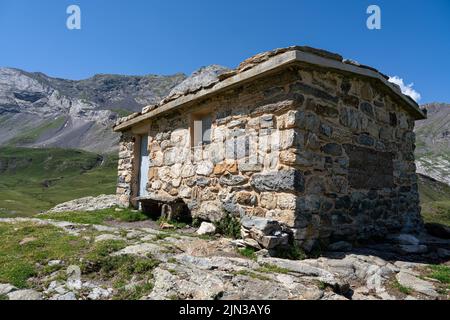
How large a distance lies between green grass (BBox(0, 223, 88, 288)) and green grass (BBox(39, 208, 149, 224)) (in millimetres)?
1535

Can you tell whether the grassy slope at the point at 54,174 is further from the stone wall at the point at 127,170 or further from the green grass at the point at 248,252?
the green grass at the point at 248,252

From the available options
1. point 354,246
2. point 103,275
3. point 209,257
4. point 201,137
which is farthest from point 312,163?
point 103,275

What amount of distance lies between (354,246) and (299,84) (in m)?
3.22

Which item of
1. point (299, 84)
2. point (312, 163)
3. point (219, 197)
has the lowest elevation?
point (219, 197)

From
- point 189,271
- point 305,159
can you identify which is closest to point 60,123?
point 305,159

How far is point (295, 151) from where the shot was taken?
19.3ft

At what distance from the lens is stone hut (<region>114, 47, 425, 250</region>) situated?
236 inches

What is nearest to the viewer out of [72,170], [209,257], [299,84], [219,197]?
[209,257]

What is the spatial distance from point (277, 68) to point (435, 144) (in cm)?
17125

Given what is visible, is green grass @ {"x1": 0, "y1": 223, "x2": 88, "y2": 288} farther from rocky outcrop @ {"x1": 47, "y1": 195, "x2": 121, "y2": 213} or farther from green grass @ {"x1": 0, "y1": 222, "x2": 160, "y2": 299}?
rocky outcrop @ {"x1": 47, "y1": 195, "x2": 121, "y2": 213}

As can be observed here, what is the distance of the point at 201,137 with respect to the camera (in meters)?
8.30

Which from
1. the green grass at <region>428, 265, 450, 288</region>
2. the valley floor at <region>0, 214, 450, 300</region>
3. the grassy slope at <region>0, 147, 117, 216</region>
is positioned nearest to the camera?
the valley floor at <region>0, 214, 450, 300</region>

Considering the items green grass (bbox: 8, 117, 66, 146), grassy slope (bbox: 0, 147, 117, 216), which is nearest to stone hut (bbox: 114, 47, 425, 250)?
grassy slope (bbox: 0, 147, 117, 216)
